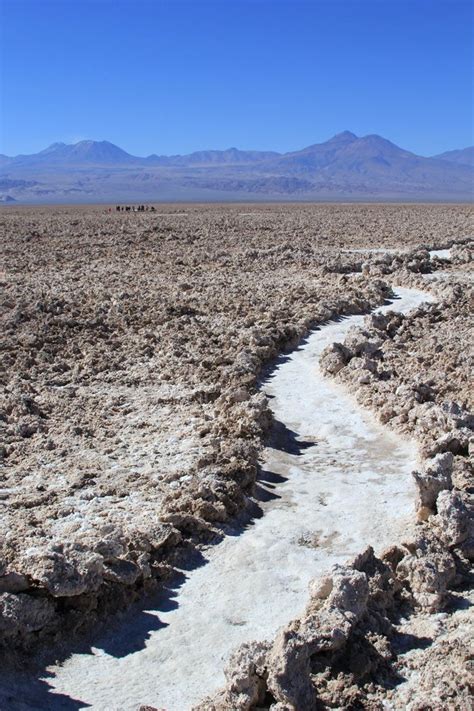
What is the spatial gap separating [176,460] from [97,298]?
7531 mm

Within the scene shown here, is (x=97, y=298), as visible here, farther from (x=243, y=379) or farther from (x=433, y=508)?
(x=433, y=508)

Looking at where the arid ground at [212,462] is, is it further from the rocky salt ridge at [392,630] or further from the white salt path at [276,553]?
the white salt path at [276,553]

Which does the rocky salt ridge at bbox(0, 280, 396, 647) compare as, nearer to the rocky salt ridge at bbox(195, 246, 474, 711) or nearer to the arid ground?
the arid ground

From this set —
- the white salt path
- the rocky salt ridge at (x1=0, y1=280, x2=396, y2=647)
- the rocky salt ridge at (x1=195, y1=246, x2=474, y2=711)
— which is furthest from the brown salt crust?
the rocky salt ridge at (x1=195, y1=246, x2=474, y2=711)

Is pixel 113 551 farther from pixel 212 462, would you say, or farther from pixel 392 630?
pixel 212 462

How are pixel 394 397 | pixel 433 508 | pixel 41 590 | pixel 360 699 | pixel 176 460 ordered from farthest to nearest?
pixel 394 397 < pixel 176 460 < pixel 433 508 < pixel 41 590 < pixel 360 699

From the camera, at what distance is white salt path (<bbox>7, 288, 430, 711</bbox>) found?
14.5 ft

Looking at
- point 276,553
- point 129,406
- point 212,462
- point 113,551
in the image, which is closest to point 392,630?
point 276,553

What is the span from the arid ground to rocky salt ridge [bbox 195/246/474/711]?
0.01 meters

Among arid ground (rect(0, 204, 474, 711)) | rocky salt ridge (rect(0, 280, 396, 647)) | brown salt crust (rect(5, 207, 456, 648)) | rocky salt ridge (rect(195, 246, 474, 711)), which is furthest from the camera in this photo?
brown salt crust (rect(5, 207, 456, 648))

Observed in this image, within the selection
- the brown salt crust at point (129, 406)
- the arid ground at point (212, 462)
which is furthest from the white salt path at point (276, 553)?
the brown salt crust at point (129, 406)

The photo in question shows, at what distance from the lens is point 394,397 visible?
8.48 m

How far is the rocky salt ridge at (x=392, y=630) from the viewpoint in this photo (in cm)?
405

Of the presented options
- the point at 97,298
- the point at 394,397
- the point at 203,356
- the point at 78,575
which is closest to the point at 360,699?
the point at 78,575
